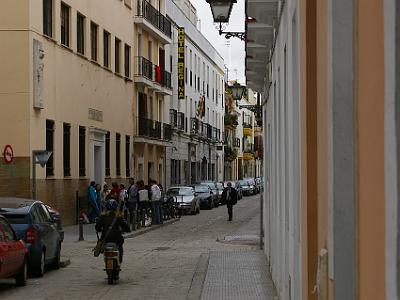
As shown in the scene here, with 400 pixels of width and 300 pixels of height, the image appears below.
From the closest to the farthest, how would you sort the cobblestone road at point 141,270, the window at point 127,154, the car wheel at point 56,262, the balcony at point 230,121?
the cobblestone road at point 141,270, the car wheel at point 56,262, the window at point 127,154, the balcony at point 230,121

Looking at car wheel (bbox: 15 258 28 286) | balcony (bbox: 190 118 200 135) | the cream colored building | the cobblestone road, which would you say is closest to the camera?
the cobblestone road

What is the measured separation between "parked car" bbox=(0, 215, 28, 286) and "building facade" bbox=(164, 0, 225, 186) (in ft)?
139

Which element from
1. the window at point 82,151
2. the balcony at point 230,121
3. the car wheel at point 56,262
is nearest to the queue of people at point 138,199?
the window at point 82,151

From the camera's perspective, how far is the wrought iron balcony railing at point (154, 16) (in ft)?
157

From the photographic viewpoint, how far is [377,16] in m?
2.65

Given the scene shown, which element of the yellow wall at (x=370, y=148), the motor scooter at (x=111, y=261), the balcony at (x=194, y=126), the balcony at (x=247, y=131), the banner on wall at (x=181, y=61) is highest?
the banner on wall at (x=181, y=61)

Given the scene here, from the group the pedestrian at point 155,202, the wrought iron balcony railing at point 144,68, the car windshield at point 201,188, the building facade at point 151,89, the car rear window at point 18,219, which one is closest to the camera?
the car rear window at point 18,219

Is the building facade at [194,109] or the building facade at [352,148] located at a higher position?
the building facade at [194,109]

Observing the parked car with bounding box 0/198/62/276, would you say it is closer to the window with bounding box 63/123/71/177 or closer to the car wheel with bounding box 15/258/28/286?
the car wheel with bounding box 15/258/28/286

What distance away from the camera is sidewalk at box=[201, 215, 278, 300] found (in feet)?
44.0

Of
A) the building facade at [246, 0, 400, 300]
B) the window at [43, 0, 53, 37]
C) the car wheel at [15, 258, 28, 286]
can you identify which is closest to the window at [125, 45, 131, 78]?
the window at [43, 0, 53, 37]

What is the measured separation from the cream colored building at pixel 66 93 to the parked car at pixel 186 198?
2.80 meters

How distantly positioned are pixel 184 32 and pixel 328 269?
5893cm

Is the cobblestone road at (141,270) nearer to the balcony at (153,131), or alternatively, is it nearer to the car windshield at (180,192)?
the car windshield at (180,192)
